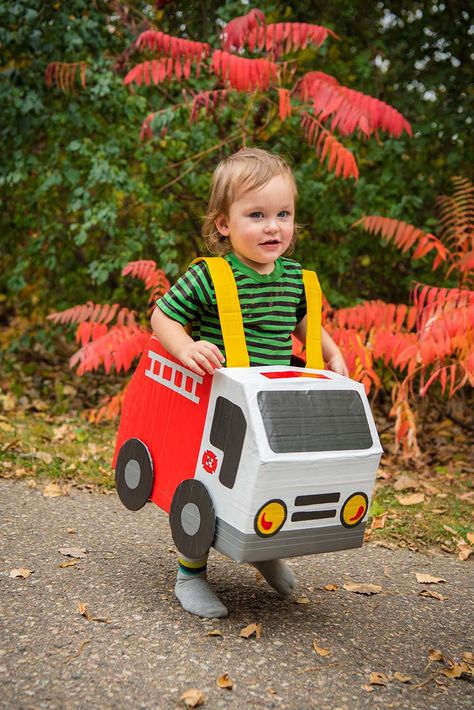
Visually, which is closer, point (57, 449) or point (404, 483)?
point (404, 483)

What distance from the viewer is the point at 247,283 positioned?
2.84 metres

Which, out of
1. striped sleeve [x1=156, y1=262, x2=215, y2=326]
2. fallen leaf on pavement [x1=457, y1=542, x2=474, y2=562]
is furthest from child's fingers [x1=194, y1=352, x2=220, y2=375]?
fallen leaf on pavement [x1=457, y1=542, x2=474, y2=562]

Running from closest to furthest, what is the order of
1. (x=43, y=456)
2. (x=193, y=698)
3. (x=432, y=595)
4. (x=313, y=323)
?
1. (x=193, y=698)
2. (x=313, y=323)
3. (x=432, y=595)
4. (x=43, y=456)

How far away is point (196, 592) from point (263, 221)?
4.47 feet

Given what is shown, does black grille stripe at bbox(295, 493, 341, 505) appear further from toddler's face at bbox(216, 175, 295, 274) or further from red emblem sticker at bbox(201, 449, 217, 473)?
toddler's face at bbox(216, 175, 295, 274)

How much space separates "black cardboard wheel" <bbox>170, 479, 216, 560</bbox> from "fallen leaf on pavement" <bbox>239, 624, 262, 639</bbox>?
31 centimetres

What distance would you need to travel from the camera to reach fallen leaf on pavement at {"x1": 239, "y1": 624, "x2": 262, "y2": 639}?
271 centimetres

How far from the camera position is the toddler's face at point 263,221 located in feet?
9.18

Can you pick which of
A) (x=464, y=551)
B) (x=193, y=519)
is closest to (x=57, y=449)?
(x=464, y=551)

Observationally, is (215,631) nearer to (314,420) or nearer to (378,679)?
(378,679)

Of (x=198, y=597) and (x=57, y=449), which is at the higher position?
(x=198, y=597)

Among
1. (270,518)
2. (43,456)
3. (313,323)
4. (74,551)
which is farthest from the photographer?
(43,456)

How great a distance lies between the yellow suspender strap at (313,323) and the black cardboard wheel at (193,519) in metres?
0.64

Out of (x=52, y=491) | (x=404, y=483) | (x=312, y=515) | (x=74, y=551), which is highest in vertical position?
(x=312, y=515)
